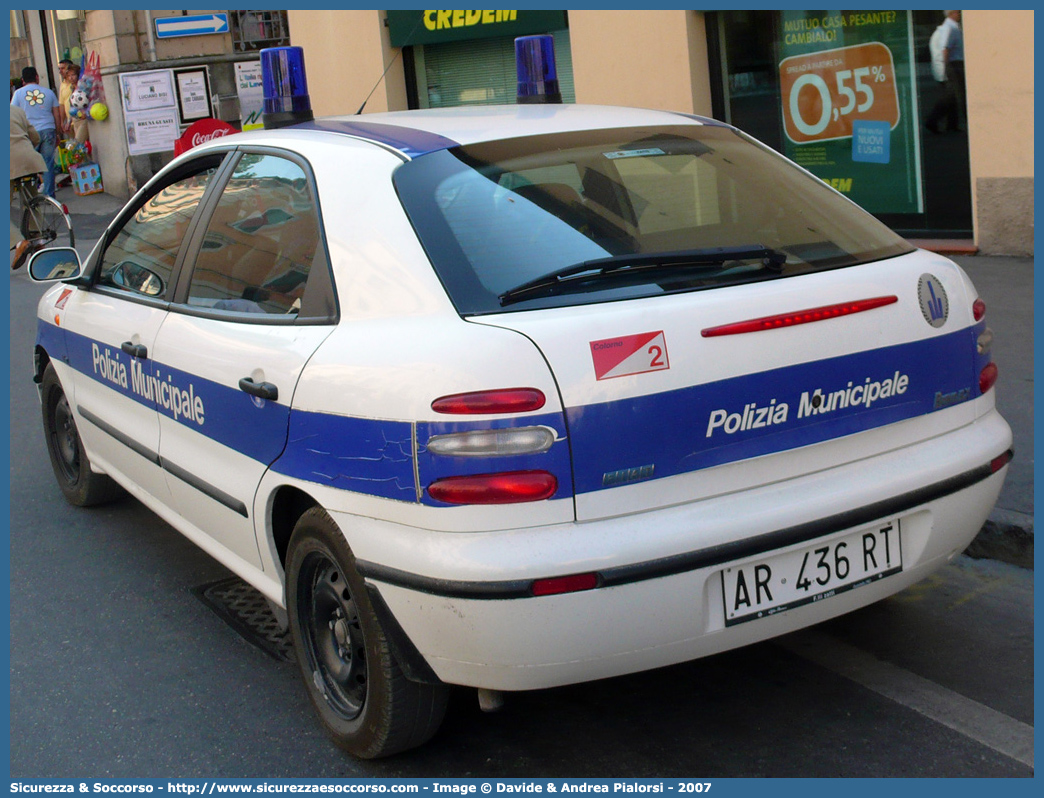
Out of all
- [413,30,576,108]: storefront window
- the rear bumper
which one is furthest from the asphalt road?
[413,30,576,108]: storefront window

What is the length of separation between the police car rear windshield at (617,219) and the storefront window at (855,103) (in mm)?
6493

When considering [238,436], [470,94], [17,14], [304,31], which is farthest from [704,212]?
[17,14]

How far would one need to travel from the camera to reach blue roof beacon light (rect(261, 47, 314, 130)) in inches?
167

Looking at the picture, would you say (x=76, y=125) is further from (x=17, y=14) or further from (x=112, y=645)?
(x=112, y=645)

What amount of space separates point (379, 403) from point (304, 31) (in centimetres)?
1493

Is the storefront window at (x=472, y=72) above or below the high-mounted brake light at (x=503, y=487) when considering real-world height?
above

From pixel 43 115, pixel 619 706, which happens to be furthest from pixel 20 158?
pixel 619 706

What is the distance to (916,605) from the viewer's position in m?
4.00

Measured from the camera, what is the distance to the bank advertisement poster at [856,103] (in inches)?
381

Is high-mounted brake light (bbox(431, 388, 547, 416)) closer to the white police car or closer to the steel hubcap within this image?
the white police car

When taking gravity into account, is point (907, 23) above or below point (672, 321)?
above

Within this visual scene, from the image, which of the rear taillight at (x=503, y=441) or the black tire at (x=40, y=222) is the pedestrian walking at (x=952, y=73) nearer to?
the rear taillight at (x=503, y=441)

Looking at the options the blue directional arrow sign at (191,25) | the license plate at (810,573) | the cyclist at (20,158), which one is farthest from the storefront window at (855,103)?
the blue directional arrow sign at (191,25)

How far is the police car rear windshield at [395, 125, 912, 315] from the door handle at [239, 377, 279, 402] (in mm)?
597
